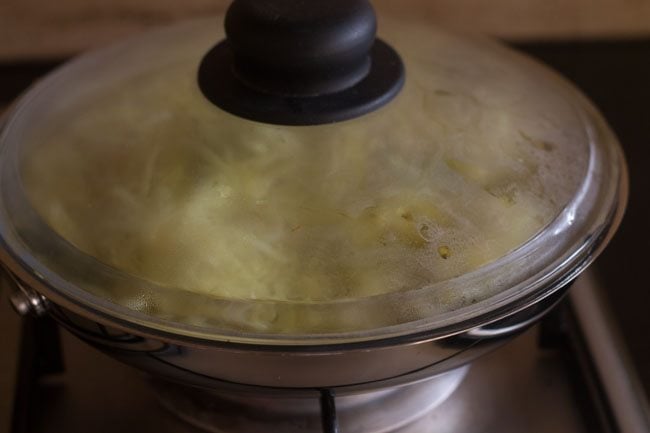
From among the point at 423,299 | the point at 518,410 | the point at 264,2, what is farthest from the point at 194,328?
the point at 518,410

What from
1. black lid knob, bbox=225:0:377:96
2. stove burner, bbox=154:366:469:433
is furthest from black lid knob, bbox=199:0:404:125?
stove burner, bbox=154:366:469:433

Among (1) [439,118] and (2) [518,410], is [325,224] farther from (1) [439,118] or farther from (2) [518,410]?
(2) [518,410]

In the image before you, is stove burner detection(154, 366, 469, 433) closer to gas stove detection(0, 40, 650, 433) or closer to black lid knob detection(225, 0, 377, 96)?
gas stove detection(0, 40, 650, 433)

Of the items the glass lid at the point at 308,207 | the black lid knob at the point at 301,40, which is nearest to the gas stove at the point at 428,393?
the glass lid at the point at 308,207

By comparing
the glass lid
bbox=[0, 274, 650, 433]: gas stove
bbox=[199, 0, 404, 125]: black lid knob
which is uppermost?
bbox=[199, 0, 404, 125]: black lid knob

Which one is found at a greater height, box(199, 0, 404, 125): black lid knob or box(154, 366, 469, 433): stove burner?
box(199, 0, 404, 125): black lid knob

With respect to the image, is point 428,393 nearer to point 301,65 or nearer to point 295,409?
point 295,409
